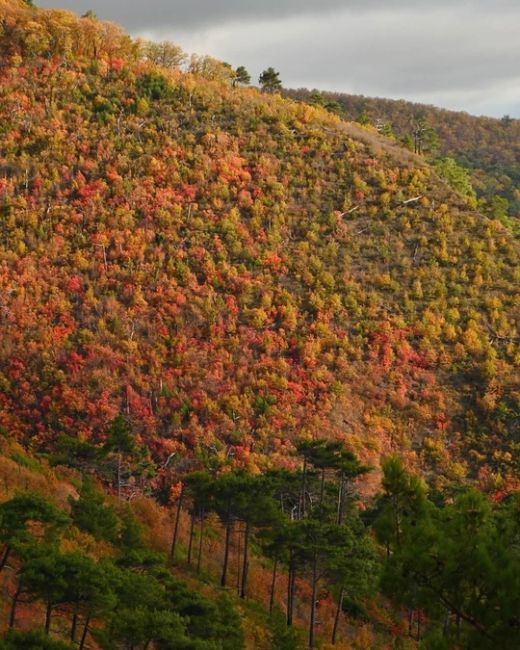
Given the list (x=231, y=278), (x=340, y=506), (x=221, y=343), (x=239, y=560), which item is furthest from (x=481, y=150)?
(x=239, y=560)

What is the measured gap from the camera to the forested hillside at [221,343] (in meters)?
39.8

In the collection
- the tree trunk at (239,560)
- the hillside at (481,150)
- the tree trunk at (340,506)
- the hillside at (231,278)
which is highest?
the hillside at (481,150)

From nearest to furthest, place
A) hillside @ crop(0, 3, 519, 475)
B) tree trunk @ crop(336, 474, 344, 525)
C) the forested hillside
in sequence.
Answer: the forested hillside < tree trunk @ crop(336, 474, 344, 525) < hillside @ crop(0, 3, 519, 475)

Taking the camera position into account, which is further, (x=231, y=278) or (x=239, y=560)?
(x=231, y=278)

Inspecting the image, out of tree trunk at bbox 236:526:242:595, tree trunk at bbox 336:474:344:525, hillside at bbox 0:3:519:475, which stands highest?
hillside at bbox 0:3:519:475

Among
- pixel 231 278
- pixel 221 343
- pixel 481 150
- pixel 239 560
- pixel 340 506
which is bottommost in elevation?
pixel 239 560

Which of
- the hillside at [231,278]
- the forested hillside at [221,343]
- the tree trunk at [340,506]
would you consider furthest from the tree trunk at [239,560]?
the hillside at [231,278]

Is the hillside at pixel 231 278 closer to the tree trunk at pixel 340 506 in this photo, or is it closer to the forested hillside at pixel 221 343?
the forested hillside at pixel 221 343

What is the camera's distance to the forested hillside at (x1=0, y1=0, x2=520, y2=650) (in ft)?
130

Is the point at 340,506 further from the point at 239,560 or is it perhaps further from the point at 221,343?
the point at 221,343

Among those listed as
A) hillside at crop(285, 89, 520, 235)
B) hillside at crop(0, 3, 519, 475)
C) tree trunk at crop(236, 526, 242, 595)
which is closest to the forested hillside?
hillside at crop(0, 3, 519, 475)

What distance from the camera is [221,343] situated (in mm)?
65750

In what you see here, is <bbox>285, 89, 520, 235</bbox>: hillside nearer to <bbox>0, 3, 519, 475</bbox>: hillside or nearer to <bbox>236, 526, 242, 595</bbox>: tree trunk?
<bbox>0, 3, 519, 475</bbox>: hillside

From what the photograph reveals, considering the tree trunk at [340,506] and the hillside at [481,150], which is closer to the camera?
the tree trunk at [340,506]
